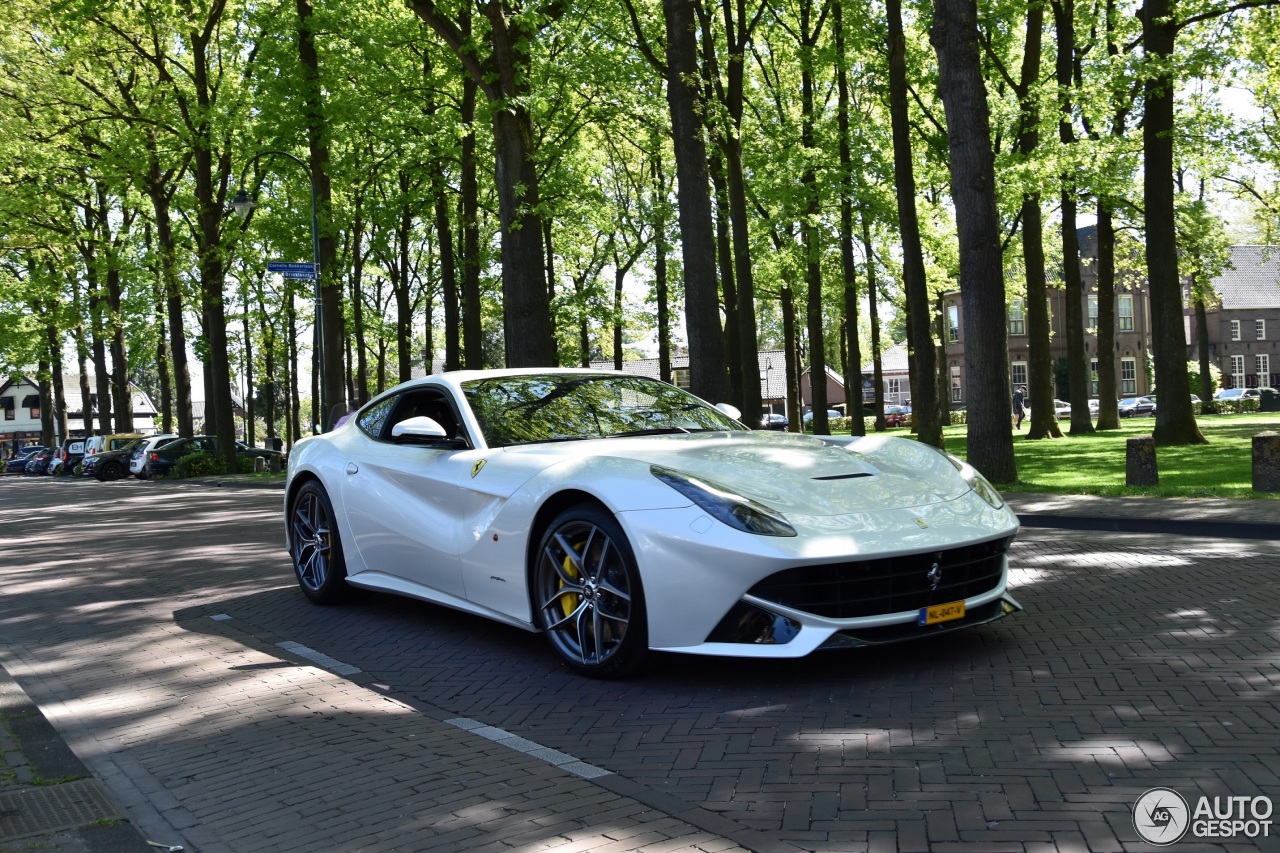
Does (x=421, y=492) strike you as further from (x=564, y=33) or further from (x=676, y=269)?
(x=676, y=269)

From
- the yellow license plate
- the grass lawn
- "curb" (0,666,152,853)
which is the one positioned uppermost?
the yellow license plate

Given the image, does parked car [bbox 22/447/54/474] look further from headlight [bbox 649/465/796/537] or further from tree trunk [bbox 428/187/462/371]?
headlight [bbox 649/465/796/537]

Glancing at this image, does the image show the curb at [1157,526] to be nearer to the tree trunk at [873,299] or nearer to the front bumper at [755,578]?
the front bumper at [755,578]

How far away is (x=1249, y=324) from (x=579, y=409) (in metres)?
89.7

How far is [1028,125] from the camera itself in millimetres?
23609

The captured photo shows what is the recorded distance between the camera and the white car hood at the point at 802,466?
497 centimetres

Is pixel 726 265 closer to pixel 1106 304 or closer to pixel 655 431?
pixel 1106 304

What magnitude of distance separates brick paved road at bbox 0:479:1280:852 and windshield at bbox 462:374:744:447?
1.18m

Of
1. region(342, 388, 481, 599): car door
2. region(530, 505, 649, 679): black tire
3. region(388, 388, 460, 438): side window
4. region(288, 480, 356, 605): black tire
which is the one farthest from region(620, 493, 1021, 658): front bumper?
region(288, 480, 356, 605): black tire

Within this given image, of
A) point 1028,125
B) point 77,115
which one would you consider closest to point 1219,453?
point 1028,125

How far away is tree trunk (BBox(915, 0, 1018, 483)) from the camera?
44.7ft

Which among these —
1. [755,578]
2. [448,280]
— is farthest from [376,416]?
[448,280]

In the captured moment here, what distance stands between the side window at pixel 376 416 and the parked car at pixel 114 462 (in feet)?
124

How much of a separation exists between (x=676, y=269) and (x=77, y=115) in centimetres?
2000
